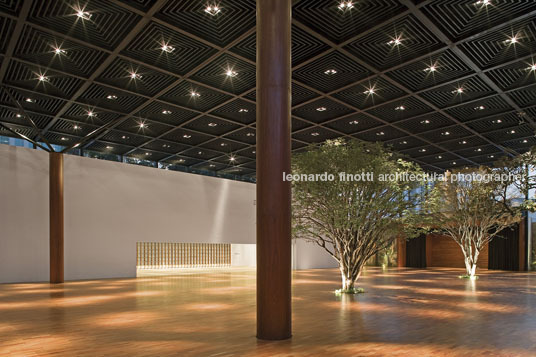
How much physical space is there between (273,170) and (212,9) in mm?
5494

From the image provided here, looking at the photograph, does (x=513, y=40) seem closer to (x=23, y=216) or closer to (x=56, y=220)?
(x=56, y=220)

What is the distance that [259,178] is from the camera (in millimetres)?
6801

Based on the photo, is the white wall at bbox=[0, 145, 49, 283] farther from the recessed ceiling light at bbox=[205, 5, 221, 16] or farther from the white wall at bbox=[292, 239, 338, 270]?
the white wall at bbox=[292, 239, 338, 270]

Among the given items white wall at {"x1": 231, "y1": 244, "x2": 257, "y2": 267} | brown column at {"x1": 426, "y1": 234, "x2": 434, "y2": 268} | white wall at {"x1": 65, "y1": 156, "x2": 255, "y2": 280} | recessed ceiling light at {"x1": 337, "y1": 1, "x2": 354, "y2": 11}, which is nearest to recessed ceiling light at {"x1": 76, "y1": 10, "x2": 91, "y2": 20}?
recessed ceiling light at {"x1": 337, "y1": 1, "x2": 354, "y2": 11}

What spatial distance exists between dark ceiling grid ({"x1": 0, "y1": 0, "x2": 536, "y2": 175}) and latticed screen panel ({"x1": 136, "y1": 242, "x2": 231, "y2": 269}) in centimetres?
508

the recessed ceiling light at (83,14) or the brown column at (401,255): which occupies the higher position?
the recessed ceiling light at (83,14)

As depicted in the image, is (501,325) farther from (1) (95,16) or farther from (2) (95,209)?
(2) (95,209)

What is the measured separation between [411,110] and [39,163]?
15100 millimetres

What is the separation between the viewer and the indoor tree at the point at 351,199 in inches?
491

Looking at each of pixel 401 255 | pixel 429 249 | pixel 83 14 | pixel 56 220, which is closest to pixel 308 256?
pixel 401 255

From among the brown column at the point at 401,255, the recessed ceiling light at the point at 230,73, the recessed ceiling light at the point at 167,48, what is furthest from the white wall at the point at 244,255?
the recessed ceiling light at the point at 167,48

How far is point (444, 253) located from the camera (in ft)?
104

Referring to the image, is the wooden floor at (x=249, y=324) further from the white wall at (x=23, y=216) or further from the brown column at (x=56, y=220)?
the white wall at (x=23, y=216)

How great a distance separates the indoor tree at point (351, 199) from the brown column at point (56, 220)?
9.39m
